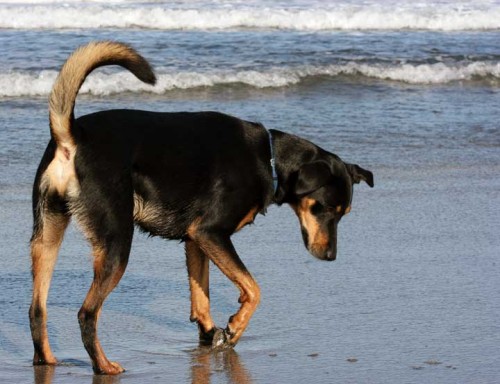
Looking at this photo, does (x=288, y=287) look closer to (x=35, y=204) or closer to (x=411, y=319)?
(x=411, y=319)

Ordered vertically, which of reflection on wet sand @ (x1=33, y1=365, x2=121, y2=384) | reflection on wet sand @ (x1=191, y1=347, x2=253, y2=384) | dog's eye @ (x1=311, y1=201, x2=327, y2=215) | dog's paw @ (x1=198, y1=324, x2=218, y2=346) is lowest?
dog's paw @ (x1=198, y1=324, x2=218, y2=346)

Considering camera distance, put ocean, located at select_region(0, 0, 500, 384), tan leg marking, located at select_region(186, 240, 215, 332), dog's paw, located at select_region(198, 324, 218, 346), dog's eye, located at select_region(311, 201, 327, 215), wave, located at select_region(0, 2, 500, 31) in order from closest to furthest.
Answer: ocean, located at select_region(0, 0, 500, 384)
dog's paw, located at select_region(198, 324, 218, 346)
tan leg marking, located at select_region(186, 240, 215, 332)
dog's eye, located at select_region(311, 201, 327, 215)
wave, located at select_region(0, 2, 500, 31)

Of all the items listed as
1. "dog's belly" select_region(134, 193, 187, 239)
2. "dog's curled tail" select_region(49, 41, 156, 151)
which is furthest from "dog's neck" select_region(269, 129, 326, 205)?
"dog's curled tail" select_region(49, 41, 156, 151)

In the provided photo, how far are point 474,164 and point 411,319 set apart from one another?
403cm

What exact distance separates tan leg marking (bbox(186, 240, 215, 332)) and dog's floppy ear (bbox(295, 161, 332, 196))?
2.12ft

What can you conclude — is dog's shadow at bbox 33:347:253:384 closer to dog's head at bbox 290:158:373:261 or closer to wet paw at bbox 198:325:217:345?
wet paw at bbox 198:325:217:345

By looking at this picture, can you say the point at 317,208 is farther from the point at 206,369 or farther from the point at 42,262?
the point at 42,262

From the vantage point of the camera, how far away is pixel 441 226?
7.43m

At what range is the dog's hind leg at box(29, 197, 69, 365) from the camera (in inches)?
191

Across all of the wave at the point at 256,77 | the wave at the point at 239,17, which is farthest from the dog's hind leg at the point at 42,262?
the wave at the point at 239,17

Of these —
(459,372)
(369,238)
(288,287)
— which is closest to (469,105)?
(369,238)

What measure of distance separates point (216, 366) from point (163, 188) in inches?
36.4

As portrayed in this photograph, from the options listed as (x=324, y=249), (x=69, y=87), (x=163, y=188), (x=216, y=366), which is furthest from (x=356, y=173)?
(x=69, y=87)

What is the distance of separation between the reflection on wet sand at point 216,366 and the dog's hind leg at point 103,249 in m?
0.37
